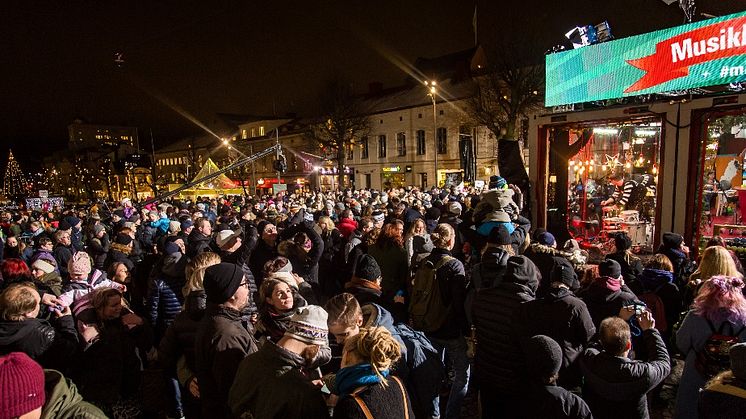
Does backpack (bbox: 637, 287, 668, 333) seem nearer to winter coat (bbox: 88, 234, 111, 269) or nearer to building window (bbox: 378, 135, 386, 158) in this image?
winter coat (bbox: 88, 234, 111, 269)

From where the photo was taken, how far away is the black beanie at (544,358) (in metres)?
2.45

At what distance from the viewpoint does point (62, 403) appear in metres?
2.11

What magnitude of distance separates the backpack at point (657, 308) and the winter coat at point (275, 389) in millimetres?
3864

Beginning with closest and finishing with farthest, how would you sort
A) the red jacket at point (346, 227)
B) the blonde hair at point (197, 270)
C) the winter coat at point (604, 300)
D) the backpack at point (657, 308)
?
the blonde hair at point (197, 270), the winter coat at point (604, 300), the backpack at point (657, 308), the red jacket at point (346, 227)

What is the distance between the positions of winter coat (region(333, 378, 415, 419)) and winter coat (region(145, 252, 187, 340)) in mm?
3304

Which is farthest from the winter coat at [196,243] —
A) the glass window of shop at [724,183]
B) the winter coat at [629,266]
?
the glass window of shop at [724,183]

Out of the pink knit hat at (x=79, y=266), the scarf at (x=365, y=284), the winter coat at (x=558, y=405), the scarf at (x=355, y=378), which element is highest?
the pink knit hat at (x=79, y=266)

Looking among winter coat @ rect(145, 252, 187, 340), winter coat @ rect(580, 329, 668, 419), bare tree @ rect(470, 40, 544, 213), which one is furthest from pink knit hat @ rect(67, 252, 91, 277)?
bare tree @ rect(470, 40, 544, 213)

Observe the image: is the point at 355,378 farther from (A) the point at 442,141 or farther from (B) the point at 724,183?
Result: (A) the point at 442,141

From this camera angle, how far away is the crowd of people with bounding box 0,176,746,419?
2.12 meters

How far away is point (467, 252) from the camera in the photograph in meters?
7.80

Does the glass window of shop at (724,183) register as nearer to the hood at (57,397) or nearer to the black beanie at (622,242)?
the black beanie at (622,242)

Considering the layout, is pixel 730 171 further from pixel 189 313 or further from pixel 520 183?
pixel 189 313

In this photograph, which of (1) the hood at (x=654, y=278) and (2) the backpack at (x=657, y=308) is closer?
(2) the backpack at (x=657, y=308)
